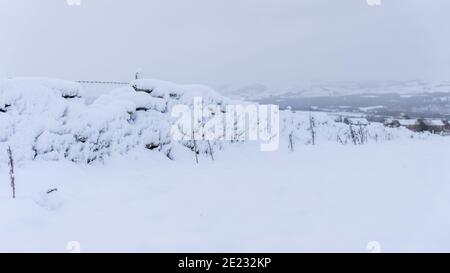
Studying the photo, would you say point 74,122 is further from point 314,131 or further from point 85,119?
point 314,131

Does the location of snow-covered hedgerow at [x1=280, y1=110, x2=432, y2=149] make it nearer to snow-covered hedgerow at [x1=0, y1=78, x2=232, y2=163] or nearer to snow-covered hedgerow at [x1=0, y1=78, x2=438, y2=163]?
snow-covered hedgerow at [x1=0, y1=78, x2=438, y2=163]

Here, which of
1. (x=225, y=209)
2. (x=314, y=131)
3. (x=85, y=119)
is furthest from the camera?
(x=314, y=131)

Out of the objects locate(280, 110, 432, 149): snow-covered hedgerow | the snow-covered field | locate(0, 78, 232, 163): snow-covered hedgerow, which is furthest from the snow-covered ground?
locate(280, 110, 432, 149): snow-covered hedgerow

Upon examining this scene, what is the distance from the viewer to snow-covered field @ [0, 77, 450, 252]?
4.20 metres

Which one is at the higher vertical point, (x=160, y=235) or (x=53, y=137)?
(x=53, y=137)

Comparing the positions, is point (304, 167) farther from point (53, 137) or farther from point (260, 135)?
point (260, 135)

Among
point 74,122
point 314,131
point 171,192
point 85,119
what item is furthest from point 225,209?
point 314,131

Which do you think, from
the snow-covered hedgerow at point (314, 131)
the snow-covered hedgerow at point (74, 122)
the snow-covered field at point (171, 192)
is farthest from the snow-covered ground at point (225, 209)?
the snow-covered hedgerow at point (314, 131)

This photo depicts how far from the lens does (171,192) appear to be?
6414 millimetres

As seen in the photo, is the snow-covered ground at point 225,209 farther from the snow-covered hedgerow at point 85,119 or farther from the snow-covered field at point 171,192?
the snow-covered hedgerow at point 85,119

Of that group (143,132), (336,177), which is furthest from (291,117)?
(336,177)

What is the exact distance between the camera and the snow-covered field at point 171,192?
420 cm
